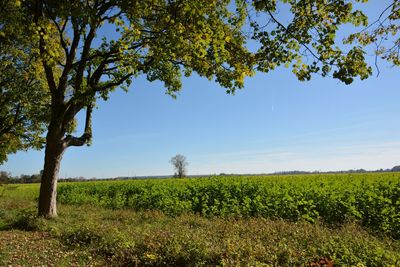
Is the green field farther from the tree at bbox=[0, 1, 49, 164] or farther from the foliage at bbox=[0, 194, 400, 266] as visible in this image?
the tree at bbox=[0, 1, 49, 164]

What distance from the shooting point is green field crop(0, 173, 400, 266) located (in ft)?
25.4

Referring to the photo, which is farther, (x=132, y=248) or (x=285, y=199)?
(x=285, y=199)

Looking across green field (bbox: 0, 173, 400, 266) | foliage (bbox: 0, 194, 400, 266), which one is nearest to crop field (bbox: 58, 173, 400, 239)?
green field (bbox: 0, 173, 400, 266)

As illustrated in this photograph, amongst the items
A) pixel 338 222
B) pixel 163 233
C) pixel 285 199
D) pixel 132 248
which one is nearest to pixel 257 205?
pixel 285 199

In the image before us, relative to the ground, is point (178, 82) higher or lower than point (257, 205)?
higher

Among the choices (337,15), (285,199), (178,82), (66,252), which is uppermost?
(178,82)

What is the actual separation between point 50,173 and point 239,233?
8.77 metres

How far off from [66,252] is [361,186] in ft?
41.7

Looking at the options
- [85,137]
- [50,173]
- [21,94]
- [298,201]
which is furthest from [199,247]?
[21,94]

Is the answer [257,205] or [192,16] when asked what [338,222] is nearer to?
[257,205]

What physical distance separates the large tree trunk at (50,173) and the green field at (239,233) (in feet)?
2.12

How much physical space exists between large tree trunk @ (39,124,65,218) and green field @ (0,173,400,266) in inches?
25.4

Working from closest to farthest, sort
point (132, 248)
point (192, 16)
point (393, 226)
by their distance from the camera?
point (192, 16) < point (132, 248) < point (393, 226)

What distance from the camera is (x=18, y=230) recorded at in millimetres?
13219
